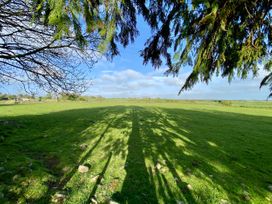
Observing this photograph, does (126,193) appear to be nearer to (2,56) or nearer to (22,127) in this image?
(2,56)

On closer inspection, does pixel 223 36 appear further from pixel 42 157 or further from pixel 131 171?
pixel 42 157

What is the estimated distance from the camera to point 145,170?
5.98 m

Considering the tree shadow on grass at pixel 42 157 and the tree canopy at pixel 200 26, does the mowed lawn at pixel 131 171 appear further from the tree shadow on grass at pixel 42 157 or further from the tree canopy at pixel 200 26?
the tree canopy at pixel 200 26

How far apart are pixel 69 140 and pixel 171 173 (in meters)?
5.18

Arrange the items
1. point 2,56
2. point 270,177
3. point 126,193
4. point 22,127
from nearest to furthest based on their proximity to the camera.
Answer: point 126,193, point 270,177, point 2,56, point 22,127

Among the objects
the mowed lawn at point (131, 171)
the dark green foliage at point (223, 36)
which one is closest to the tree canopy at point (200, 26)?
the dark green foliage at point (223, 36)

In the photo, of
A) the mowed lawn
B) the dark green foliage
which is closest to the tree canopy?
the dark green foliage

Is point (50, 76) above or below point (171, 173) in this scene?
above

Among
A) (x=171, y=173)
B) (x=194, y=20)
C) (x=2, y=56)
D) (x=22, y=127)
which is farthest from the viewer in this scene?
(x=22, y=127)

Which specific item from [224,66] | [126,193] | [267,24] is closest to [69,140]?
[126,193]

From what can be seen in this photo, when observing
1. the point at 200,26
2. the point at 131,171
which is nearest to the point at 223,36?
the point at 200,26

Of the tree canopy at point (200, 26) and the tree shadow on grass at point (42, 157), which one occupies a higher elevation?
the tree canopy at point (200, 26)

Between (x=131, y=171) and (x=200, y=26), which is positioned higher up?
(x=200, y=26)

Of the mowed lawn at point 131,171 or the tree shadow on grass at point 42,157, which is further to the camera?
the tree shadow on grass at point 42,157
